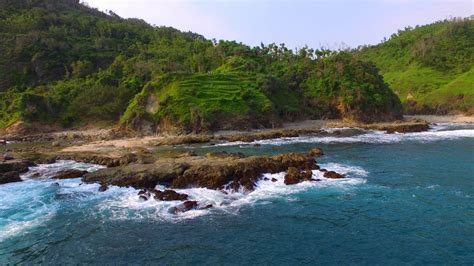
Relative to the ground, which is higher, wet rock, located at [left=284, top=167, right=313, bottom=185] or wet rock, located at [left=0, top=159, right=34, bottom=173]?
wet rock, located at [left=0, top=159, right=34, bottom=173]

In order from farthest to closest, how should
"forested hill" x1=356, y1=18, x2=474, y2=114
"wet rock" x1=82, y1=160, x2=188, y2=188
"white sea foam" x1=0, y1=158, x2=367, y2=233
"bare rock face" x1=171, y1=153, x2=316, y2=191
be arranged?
"forested hill" x1=356, y1=18, x2=474, y2=114 → "wet rock" x1=82, y1=160, x2=188, y2=188 → "bare rock face" x1=171, y1=153, x2=316, y2=191 → "white sea foam" x1=0, y1=158, x2=367, y2=233

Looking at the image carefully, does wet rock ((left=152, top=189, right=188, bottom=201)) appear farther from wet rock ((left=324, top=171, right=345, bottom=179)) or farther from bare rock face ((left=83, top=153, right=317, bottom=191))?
wet rock ((left=324, top=171, right=345, bottom=179))

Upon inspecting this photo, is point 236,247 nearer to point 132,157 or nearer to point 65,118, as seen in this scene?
point 132,157

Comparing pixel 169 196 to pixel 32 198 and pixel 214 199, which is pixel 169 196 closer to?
pixel 214 199

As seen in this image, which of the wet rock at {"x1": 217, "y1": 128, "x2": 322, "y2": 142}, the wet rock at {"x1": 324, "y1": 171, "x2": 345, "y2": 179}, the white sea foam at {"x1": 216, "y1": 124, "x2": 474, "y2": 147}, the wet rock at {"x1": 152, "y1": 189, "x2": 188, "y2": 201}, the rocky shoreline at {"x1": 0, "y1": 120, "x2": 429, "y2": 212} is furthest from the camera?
the wet rock at {"x1": 217, "y1": 128, "x2": 322, "y2": 142}

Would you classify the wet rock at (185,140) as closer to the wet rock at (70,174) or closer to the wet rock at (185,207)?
the wet rock at (70,174)

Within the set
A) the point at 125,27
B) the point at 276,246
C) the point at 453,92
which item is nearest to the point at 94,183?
the point at 276,246

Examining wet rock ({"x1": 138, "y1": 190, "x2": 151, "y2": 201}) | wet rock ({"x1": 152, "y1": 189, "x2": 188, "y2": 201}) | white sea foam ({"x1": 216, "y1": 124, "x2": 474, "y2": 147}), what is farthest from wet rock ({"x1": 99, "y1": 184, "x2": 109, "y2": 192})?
white sea foam ({"x1": 216, "y1": 124, "x2": 474, "y2": 147})
